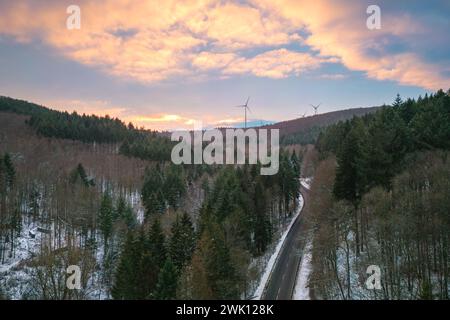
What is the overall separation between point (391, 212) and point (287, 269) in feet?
68.3

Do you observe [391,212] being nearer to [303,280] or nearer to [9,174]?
[303,280]

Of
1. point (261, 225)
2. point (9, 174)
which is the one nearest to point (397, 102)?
point (261, 225)

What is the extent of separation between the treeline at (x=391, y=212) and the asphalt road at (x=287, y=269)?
5.14 m

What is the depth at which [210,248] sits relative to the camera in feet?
A: 138

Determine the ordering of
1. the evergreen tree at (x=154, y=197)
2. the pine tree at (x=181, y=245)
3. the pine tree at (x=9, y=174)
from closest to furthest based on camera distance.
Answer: the pine tree at (x=181, y=245) < the evergreen tree at (x=154, y=197) < the pine tree at (x=9, y=174)

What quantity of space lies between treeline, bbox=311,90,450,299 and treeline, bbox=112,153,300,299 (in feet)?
38.4

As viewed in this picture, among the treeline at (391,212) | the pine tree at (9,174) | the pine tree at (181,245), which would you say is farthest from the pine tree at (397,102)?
the pine tree at (9,174)

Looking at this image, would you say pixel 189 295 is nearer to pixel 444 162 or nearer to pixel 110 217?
pixel 444 162

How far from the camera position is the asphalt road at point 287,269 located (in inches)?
1779

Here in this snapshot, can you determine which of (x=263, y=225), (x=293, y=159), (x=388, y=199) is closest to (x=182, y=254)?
(x=263, y=225)

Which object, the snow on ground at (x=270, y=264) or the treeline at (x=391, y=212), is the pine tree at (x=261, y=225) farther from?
the treeline at (x=391, y=212)

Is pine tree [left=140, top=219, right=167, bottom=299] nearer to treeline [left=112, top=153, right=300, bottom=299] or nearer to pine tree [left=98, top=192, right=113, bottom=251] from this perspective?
treeline [left=112, top=153, right=300, bottom=299]
